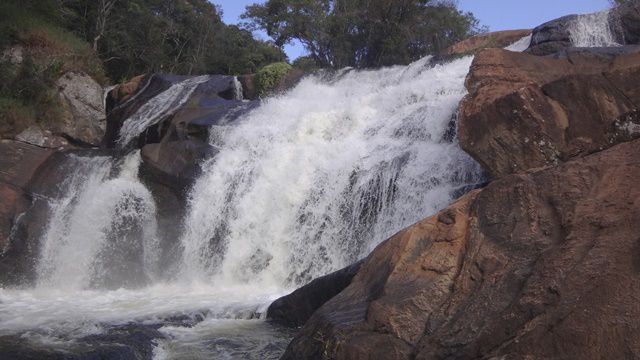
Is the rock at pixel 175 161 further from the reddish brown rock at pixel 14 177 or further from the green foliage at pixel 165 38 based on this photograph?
the green foliage at pixel 165 38

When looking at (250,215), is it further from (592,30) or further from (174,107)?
(592,30)

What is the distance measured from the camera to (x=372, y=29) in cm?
3084

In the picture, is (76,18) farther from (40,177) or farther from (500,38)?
(500,38)

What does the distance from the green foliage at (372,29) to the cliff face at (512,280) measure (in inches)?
996

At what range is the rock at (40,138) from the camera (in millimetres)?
17016

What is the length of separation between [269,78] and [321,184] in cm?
1014

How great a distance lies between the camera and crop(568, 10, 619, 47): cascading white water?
1662cm

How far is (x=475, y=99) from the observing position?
921 cm

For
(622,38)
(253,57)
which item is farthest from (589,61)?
(253,57)

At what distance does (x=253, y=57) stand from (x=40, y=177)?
68.2 feet

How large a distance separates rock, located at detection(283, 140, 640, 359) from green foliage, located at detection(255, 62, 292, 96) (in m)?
16.2

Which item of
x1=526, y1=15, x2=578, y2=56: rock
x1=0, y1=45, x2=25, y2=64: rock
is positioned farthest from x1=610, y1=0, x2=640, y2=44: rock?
x1=0, y1=45, x2=25, y2=64: rock

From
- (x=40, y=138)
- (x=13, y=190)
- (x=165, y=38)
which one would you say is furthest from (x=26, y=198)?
(x=165, y=38)

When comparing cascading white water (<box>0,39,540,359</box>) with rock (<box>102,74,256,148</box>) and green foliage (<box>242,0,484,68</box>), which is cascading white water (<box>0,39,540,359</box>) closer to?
rock (<box>102,74,256,148</box>)
